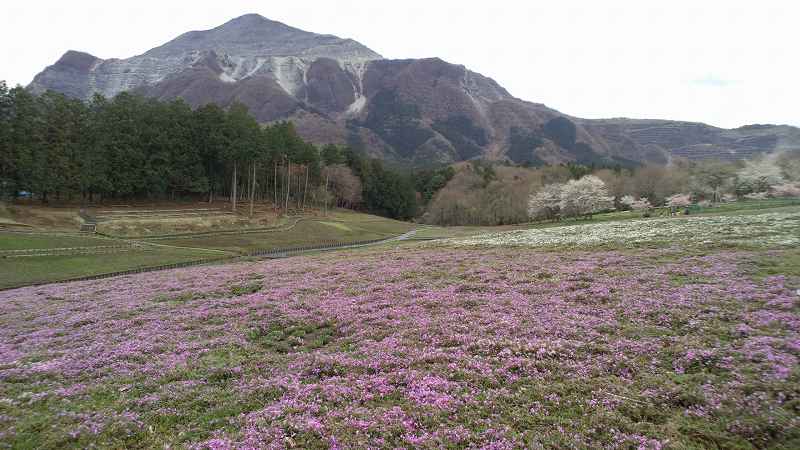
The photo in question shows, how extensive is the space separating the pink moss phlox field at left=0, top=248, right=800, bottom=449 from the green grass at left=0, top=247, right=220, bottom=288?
69.9ft

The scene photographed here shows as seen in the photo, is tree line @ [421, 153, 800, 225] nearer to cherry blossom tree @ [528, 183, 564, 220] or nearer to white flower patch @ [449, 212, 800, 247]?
cherry blossom tree @ [528, 183, 564, 220]

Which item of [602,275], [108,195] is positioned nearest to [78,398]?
[602,275]

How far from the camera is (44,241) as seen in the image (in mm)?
47625

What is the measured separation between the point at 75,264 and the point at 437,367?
157ft

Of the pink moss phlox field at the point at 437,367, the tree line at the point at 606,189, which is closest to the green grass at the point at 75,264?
the pink moss phlox field at the point at 437,367

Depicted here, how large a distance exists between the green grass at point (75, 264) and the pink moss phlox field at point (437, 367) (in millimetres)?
21313

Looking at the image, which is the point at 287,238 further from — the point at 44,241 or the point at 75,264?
the point at 44,241

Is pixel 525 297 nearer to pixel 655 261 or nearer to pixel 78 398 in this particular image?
pixel 655 261

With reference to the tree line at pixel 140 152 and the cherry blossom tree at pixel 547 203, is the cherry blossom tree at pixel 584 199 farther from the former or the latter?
the tree line at pixel 140 152

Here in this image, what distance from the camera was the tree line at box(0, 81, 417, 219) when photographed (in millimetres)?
65038

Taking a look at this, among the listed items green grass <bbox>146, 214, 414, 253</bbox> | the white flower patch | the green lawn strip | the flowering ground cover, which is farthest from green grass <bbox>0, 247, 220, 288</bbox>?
the flowering ground cover

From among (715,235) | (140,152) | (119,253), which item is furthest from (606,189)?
(140,152)

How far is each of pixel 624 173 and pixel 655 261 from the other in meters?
112

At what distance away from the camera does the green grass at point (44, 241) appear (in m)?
44.3
